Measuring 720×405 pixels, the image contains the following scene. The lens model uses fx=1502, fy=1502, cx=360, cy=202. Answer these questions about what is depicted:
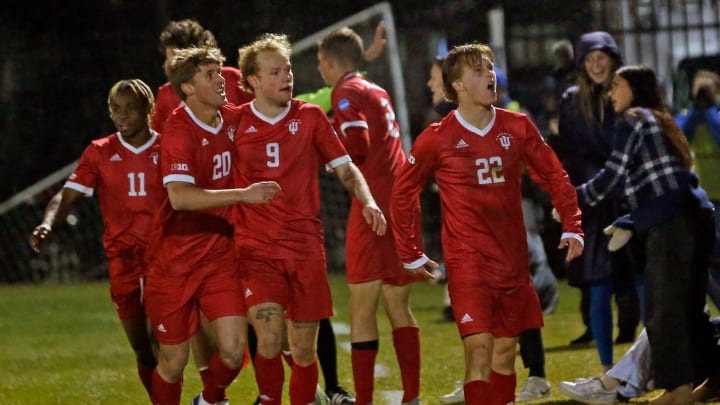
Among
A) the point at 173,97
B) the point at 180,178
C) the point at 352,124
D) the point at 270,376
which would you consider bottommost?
the point at 270,376

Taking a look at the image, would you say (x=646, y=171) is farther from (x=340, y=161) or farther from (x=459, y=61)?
(x=340, y=161)

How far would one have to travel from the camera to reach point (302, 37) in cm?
1795

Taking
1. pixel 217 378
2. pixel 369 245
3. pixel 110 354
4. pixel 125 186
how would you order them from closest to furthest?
1. pixel 217 378
2. pixel 125 186
3. pixel 369 245
4. pixel 110 354

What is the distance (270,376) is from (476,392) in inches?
40.5

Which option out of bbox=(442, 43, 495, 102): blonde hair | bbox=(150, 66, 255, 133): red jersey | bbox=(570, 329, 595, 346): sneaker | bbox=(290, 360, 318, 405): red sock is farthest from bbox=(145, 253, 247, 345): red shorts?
bbox=(570, 329, 595, 346): sneaker

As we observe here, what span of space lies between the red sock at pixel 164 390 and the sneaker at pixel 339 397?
4.08 feet

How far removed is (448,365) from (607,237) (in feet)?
5.08

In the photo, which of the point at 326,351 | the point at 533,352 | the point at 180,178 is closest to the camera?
the point at 180,178

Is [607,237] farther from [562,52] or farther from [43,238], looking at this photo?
[43,238]

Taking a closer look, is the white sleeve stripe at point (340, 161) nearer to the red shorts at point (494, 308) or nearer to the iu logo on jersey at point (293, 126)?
the iu logo on jersey at point (293, 126)

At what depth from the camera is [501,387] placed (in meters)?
6.89

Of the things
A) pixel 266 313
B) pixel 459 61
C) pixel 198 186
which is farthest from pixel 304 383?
pixel 459 61

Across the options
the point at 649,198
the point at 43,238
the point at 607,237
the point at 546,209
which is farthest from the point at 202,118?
the point at 546,209

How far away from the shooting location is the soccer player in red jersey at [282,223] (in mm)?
7039
